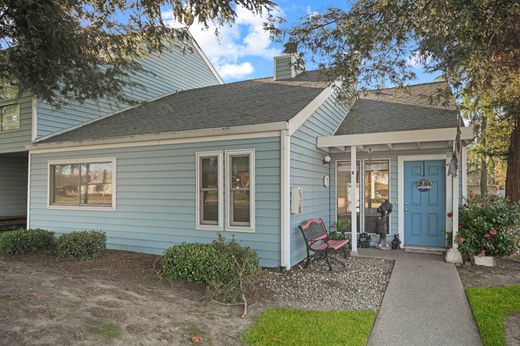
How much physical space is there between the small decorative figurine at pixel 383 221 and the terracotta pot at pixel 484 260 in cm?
188

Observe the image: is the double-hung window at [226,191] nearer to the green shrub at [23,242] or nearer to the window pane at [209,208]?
the window pane at [209,208]

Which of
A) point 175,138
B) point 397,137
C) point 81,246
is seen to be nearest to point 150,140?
point 175,138

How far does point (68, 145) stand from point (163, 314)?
20.8 ft

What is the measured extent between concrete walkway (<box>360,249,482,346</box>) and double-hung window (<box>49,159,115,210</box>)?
6456mm

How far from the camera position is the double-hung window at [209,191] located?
705 centimetres

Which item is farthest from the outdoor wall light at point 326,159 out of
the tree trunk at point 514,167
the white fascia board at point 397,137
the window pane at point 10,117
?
the window pane at point 10,117

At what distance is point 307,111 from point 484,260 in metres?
4.40

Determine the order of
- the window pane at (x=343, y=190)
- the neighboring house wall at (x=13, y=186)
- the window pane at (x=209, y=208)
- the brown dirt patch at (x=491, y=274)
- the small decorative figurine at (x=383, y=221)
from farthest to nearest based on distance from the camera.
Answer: the neighboring house wall at (x=13, y=186) < the window pane at (x=343, y=190) < the small decorative figurine at (x=383, y=221) < the window pane at (x=209, y=208) < the brown dirt patch at (x=491, y=274)

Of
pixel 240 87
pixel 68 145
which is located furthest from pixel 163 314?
pixel 240 87

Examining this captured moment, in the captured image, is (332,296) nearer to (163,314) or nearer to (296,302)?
(296,302)

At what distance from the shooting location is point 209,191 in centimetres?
724

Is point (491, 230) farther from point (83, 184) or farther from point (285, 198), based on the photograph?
point (83, 184)

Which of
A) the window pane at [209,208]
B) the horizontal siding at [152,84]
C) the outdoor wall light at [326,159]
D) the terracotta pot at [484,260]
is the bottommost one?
the terracotta pot at [484,260]

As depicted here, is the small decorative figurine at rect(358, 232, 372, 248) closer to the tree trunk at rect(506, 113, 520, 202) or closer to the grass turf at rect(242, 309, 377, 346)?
the tree trunk at rect(506, 113, 520, 202)
